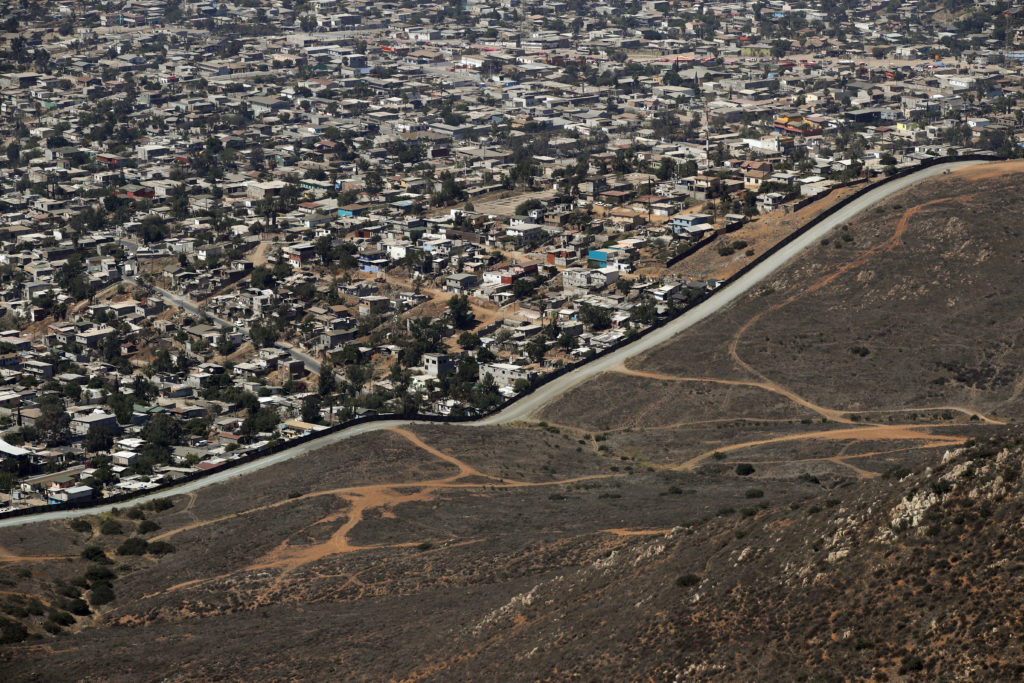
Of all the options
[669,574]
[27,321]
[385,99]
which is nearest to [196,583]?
[669,574]

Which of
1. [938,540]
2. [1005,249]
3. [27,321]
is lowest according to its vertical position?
[27,321]

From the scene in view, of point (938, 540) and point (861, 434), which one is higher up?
point (938, 540)

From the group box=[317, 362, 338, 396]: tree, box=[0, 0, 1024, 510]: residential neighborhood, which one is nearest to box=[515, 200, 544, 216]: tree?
box=[0, 0, 1024, 510]: residential neighborhood

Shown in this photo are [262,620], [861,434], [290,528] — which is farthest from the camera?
[861,434]

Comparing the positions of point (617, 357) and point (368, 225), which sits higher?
point (617, 357)

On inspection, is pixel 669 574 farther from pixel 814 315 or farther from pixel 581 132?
pixel 581 132

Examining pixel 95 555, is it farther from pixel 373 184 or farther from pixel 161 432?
pixel 373 184

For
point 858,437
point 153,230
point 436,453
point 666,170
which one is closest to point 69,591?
point 436,453

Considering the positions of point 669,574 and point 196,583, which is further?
point 196,583
